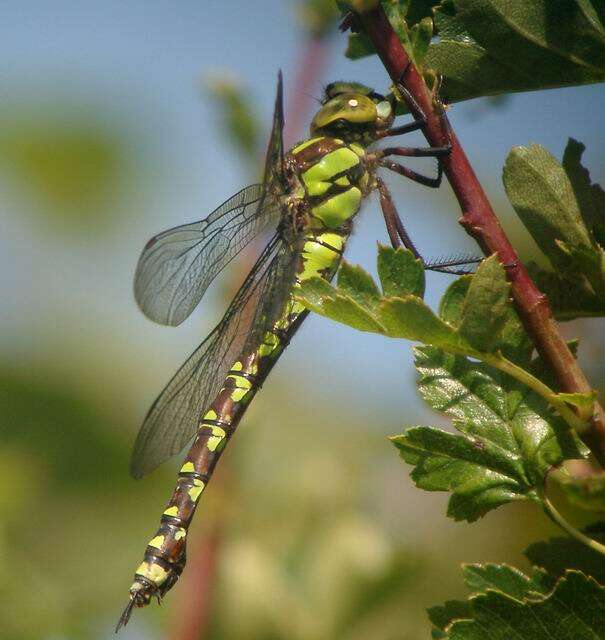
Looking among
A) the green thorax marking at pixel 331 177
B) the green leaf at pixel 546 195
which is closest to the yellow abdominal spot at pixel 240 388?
the green thorax marking at pixel 331 177

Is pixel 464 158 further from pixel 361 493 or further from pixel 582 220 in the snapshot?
pixel 361 493

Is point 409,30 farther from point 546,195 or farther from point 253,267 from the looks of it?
point 253,267

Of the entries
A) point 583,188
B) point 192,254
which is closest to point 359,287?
point 583,188

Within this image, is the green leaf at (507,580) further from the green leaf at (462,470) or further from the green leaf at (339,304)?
the green leaf at (339,304)

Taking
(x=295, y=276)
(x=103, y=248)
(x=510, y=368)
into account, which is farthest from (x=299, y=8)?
(x=510, y=368)

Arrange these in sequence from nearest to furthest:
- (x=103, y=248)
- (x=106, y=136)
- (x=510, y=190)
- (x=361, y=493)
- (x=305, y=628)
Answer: (x=510, y=190) → (x=305, y=628) → (x=361, y=493) → (x=103, y=248) → (x=106, y=136)

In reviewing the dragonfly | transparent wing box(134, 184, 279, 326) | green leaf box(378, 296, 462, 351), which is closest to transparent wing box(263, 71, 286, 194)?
the dragonfly
